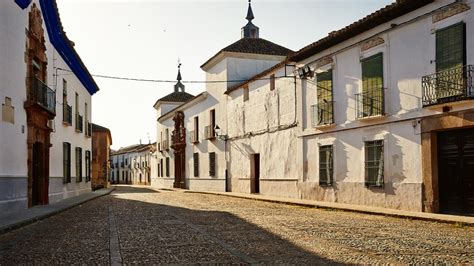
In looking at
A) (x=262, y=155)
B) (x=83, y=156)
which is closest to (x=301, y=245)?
(x=262, y=155)

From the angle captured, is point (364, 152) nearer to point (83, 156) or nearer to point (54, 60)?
point (54, 60)

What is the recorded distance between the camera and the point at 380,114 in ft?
46.4

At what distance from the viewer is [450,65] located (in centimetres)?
1161

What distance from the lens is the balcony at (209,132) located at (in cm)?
3020

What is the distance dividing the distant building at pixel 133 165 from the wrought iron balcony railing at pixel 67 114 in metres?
30.3

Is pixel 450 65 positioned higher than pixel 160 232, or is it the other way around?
pixel 450 65

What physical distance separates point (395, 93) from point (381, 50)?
1425 millimetres

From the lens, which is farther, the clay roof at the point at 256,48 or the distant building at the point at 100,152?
the distant building at the point at 100,152

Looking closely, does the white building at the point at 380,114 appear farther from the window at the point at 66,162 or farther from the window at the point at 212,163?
the window at the point at 66,162

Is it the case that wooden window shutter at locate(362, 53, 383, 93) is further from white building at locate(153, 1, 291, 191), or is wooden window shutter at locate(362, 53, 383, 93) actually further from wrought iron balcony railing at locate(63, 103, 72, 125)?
white building at locate(153, 1, 291, 191)

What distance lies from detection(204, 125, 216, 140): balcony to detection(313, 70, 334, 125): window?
1304 centimetres

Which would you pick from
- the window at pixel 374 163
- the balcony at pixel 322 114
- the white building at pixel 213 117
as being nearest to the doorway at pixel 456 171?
the window at pixel 374 163

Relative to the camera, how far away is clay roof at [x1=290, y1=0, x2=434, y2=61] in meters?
12.8

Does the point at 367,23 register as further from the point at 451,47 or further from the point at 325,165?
the point at 325,165
